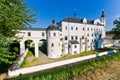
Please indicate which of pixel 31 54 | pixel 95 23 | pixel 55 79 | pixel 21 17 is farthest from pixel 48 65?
pixel 95 23

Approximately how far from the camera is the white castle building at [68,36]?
112ft

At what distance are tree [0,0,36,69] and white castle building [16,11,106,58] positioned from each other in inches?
729

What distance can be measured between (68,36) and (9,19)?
3076cm

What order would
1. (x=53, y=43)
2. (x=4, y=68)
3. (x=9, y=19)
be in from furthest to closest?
1. (x=53, y=43)
2. (x=4, y=68)
3. (x=9, y=19)

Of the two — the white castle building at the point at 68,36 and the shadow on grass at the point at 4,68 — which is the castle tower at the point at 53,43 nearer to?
the white castle building at the point at 68,36

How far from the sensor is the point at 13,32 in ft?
36.3

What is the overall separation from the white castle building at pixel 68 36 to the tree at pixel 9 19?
60.8 ft

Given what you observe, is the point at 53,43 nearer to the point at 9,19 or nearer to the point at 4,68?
the point at 4,68

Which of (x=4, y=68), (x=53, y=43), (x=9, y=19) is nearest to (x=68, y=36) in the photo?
(x=53, y=43)

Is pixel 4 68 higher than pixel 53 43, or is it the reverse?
pixel 53 43

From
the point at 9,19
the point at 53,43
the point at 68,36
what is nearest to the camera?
the point at 9,19

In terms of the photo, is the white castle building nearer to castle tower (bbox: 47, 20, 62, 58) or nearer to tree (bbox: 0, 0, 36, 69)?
castle tower (bbox: 47, 20, 62, 58)

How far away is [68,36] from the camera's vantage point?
39562mm

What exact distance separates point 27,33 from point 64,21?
460 inches
